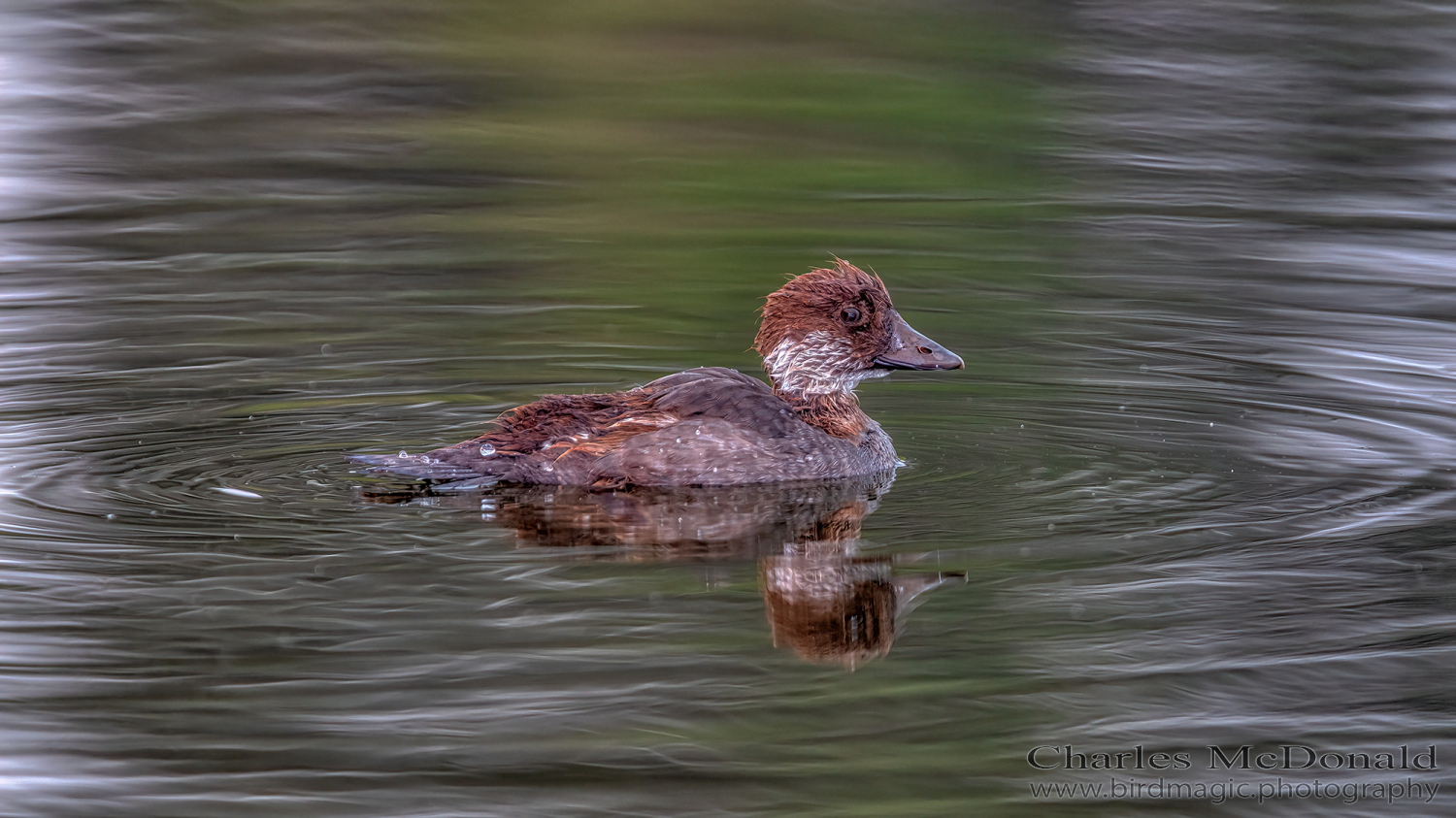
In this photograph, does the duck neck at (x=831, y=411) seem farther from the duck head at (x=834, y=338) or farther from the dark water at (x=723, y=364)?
the dark water at (x=723, y=364)

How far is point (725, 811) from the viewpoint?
15.1 ft

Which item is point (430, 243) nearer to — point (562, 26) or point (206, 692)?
point (562, 26)

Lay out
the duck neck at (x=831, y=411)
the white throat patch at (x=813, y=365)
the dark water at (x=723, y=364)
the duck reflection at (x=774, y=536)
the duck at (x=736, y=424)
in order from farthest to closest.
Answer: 1. the white throat patch at (x=813, y=365)
2. the duck neck at (x=831, y=411)
3. the duck at (x=736, y=424)
4. the duck reflection at (x=774, y=536)
5. the dark water at (x=723, y=364)

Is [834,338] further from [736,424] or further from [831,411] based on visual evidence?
[736,424]

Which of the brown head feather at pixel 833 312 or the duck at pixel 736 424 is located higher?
the brown head feather at pixel 833 312

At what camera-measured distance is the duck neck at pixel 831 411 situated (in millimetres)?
8203

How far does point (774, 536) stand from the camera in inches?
273

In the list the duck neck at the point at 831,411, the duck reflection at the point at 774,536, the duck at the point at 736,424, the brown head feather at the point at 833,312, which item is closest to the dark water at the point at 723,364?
the duck reflection at the point at 774,536

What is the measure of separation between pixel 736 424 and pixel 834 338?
2.71 ft

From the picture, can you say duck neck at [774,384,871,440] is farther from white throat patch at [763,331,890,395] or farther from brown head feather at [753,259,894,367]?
brown head feather at [753,259,894,367]

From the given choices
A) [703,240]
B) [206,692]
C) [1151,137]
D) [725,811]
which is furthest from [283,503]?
[1151,137]

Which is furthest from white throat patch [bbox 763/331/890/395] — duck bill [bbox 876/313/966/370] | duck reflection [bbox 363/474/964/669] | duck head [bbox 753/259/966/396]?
duck reflection [bbox 363/474/964/669]

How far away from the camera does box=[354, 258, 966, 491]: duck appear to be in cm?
758

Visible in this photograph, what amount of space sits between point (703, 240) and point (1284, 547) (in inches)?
238
